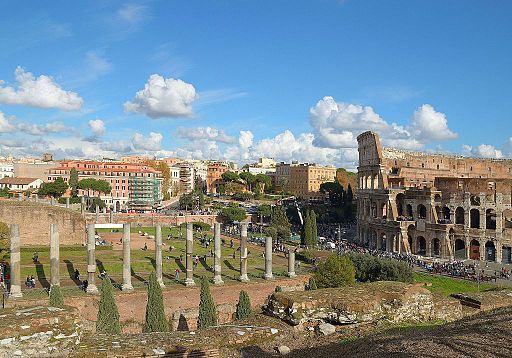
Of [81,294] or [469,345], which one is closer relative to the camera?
[469,345]

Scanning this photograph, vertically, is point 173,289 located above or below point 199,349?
below

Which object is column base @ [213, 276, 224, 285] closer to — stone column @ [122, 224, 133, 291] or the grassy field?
the grassy field

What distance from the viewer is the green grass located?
29.0 metres

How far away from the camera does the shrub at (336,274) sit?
2344cm

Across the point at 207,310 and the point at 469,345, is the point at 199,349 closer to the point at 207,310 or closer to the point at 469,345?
the point at 469,345

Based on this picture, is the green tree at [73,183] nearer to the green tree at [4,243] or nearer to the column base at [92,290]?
the green tree at [4,243]

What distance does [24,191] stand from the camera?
71.6 meters

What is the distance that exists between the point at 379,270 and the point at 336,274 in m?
4.82

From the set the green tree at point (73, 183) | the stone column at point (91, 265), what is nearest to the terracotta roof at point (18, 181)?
the green tree at point (73, 183)

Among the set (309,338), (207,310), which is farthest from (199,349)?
(207,310)

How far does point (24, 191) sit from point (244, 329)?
71894 millimetres

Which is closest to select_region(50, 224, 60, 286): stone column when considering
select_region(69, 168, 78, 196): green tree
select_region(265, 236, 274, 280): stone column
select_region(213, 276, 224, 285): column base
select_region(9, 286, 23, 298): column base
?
select_region(9, 286, 23, 298): column base

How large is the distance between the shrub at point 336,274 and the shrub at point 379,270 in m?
3.39

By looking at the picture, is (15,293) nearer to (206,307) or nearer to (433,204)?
(206,307)
